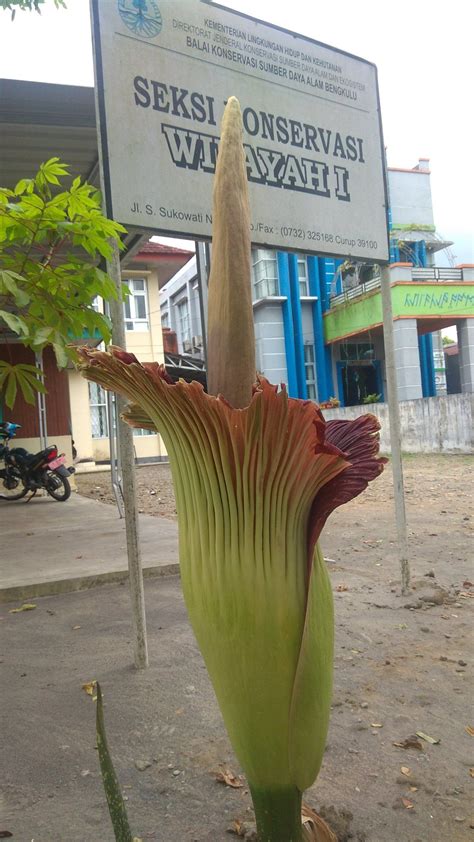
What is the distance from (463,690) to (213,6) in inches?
95.3

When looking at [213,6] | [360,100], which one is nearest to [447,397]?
[360,100]

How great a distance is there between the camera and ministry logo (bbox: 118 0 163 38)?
1.93 meters

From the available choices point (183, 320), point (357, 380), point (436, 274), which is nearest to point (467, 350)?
point (436, 274)

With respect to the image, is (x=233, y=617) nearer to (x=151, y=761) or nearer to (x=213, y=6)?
(x=151, y=761)

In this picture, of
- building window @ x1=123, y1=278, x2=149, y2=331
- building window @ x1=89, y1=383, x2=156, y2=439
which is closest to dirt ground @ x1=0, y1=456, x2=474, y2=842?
building window @ x1=123, y1=278, x2=149, y2=331

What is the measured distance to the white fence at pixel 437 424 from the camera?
11547 mm

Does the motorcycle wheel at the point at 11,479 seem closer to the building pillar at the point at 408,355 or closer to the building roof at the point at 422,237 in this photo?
the building pillar at the point at 408,355

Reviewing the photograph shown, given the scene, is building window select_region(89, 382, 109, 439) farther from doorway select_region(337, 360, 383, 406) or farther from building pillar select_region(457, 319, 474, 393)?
building pillar select_region(457, 319, 474, 393)

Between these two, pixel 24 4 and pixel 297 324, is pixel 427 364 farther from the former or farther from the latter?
pixel 24 4

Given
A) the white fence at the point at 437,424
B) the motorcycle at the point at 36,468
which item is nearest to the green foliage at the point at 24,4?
Answer: the motorcycle at the point at 36,468

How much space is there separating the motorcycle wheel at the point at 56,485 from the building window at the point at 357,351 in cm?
1230

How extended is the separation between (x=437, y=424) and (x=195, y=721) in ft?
37.7

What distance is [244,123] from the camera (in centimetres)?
224

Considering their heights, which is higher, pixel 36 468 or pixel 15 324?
pixel 15 324
